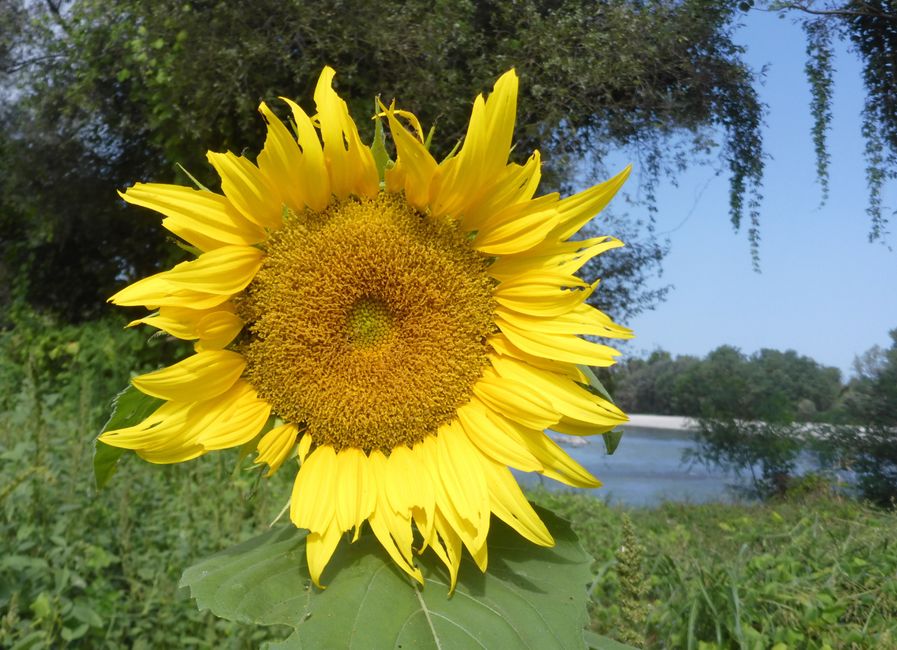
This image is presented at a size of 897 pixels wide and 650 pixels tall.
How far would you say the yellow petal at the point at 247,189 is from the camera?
0.72 meters

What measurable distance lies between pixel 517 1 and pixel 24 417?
489 centimetres

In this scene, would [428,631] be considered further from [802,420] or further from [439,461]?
[802,420]

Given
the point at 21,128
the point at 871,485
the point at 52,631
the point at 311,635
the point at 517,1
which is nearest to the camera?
the point at 311,635

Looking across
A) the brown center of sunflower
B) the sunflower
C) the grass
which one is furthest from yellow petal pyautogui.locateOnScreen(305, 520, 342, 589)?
the grass

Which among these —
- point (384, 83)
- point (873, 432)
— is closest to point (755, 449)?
point (873, 432)

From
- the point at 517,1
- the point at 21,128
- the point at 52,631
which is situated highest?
the point at 517,1

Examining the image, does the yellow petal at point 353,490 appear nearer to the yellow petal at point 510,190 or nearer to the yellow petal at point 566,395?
the yellow petal at point 566,395

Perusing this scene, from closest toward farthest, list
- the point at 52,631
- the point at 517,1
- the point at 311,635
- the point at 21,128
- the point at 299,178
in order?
the point at 311,635 < the point at 299,178 < the point at 52,631 < the point at 517,1 < the point at 21,128

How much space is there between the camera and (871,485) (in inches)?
220

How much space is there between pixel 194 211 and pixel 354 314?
19cm

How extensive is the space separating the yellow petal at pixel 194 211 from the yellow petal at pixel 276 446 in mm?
189

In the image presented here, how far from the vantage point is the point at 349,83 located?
18.4 ft

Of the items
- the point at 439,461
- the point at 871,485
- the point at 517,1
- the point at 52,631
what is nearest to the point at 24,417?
the point at 52,631

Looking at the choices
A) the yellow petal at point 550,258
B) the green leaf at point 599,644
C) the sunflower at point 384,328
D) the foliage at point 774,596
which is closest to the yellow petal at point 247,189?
the sunflower at point 384,328
